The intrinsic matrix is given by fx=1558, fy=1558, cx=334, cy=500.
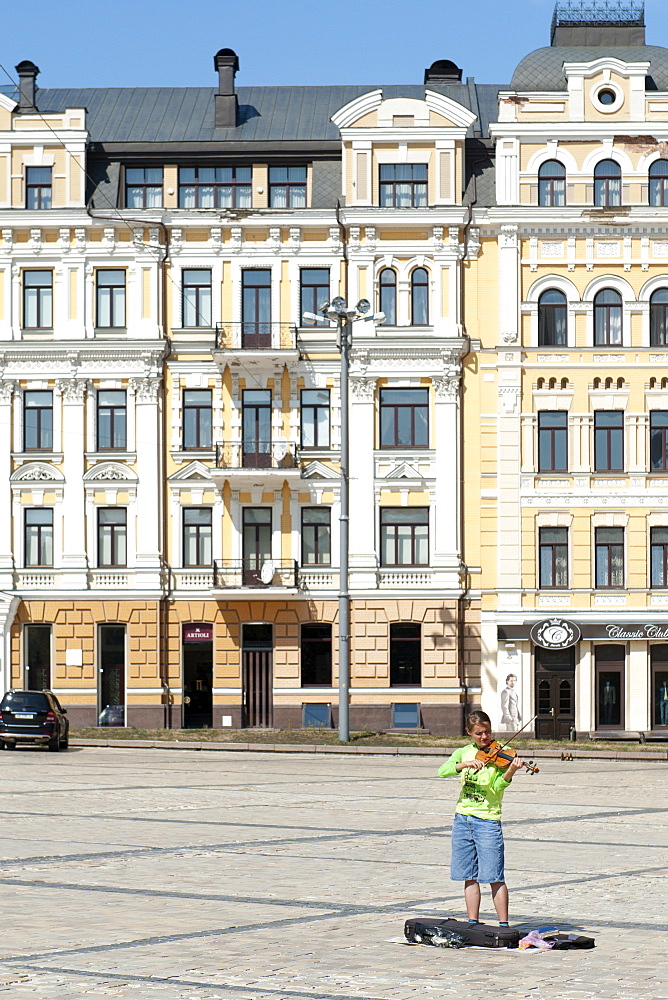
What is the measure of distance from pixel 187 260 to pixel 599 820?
1158 inches

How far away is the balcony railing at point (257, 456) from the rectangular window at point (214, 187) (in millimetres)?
7313

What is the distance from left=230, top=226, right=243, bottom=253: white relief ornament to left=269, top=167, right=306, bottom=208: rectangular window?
4.52ft

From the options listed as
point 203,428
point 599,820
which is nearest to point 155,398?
point 203,428

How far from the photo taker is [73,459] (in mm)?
46781

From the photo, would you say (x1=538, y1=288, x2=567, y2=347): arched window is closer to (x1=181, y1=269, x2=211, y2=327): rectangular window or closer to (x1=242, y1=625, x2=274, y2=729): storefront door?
(x1=181, y1=269, x2=211, y2=327): rectangular window

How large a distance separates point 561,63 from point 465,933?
40245mm

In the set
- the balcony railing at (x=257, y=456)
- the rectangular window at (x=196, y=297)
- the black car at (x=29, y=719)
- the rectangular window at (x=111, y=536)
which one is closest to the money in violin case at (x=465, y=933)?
the black car at (x=29, y=719)

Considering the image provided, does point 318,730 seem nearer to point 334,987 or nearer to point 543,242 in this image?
point 543,242

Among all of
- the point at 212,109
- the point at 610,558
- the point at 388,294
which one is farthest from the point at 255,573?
the point at 212,109

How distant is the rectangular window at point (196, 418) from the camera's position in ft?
154

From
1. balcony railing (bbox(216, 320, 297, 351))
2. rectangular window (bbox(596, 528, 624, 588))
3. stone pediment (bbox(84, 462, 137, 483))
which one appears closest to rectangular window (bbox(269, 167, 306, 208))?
balcony railing (bbox(216, 320, 297, 351))

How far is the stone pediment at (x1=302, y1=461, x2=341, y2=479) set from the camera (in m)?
46.6

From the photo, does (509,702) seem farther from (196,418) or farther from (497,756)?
(497,756)

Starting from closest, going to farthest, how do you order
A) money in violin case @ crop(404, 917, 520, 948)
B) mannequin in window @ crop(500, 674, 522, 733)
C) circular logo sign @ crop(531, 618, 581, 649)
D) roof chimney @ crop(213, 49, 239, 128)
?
money in violin case @ crop(404, 917, 520, 948)
circular logo sign @ crop(531, 618, 581, 649)
mannequin in window @ crop(500, 674, 522, 733)
roof chimney @ crop(213, 49, 239, 128)
